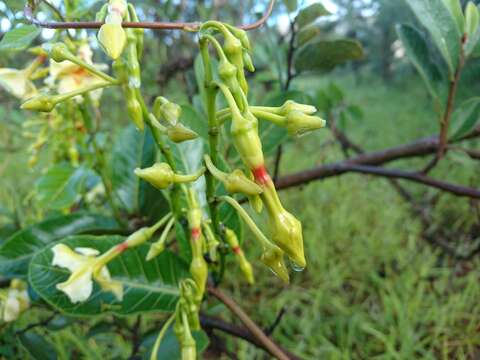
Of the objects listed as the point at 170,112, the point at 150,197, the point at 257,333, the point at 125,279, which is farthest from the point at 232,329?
the point at 170,112

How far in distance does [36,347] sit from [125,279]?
227 millimetres

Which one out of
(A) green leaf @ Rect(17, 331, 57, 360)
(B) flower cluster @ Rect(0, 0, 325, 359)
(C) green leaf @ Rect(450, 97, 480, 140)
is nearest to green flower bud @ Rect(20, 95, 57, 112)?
(B) flower cluster @ Rect(0, 0, 325, 359)

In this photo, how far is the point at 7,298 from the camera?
81 cm

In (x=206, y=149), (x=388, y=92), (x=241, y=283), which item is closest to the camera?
(x=206, y=149)

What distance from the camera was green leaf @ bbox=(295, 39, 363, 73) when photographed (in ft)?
3.02

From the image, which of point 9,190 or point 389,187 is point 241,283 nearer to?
point 389,187

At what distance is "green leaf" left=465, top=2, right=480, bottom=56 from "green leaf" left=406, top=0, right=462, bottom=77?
0.02 metres

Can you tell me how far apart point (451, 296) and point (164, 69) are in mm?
1151

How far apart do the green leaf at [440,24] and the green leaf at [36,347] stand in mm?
807

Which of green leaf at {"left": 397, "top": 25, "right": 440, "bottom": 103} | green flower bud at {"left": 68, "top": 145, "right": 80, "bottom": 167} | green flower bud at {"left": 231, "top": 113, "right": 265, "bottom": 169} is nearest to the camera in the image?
green flower bud at {"left": 231, "top": 113, "right": 265, "bottom": 169}

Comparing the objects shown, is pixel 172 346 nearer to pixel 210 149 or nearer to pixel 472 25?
pixel 210 149

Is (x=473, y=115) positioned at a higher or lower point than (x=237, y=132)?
lower

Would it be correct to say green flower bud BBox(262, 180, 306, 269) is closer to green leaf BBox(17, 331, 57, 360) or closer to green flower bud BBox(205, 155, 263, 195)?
green flower bud BBox(205, 155, 263, 195)

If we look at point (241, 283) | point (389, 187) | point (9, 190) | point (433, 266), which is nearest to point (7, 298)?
point (241, 283)
